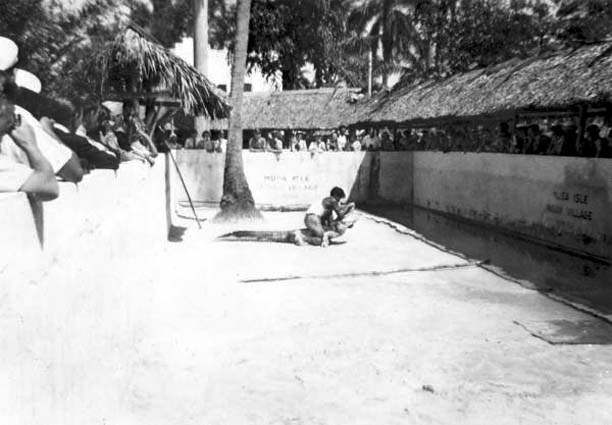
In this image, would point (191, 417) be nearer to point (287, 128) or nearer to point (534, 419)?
point (534, 419)

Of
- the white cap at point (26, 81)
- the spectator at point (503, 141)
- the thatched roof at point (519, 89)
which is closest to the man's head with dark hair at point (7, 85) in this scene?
the white cap at point (26, 81)

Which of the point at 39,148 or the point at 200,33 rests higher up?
the point at 200,33

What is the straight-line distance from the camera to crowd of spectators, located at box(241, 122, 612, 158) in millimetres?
12358

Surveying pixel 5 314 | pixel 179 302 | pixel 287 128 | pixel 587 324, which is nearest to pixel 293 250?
pixel 179 302

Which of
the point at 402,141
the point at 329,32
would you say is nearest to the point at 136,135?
the point at 402,141

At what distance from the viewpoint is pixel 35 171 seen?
105 inches

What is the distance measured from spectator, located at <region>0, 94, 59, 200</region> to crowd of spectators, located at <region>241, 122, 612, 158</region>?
10.7m

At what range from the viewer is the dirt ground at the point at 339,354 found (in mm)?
4555

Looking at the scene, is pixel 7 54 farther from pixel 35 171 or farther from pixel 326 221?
pixel 326 221

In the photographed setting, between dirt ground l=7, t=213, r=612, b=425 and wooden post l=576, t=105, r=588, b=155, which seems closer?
dirt ground l=7, t=213, r=612, b=425

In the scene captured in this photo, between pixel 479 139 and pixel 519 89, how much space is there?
377cm

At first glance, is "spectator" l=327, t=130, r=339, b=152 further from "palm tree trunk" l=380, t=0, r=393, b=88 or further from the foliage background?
"palm tree trunk" l=380, t=0, r=393, b=88

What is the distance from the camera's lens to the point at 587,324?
22.2 ft

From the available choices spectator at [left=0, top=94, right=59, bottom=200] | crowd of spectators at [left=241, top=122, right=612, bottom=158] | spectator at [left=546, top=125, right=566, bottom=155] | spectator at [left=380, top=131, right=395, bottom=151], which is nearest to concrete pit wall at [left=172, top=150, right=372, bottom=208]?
crowd of spectators at [left=241, top=122, right=612, bottom=158]
